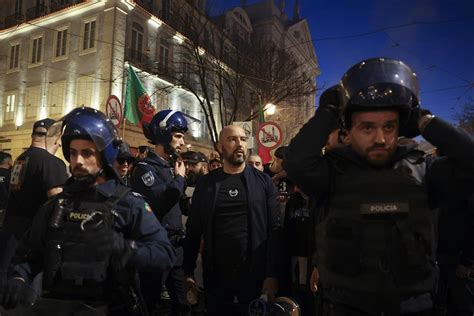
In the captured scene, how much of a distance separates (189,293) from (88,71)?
67.1 feet

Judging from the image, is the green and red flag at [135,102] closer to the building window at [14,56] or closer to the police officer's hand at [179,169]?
the police officer's hand at [179,169]

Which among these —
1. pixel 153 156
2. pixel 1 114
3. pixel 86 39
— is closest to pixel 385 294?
pixel 153 156

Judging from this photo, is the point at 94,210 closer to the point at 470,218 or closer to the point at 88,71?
the point at 470,218

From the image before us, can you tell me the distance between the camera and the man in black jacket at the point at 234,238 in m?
3.17

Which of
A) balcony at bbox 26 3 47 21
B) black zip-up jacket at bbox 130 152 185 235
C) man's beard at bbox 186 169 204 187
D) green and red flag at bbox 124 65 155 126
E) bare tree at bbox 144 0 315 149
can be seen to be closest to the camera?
black zip-up jacket at bbox 130 152 185 235

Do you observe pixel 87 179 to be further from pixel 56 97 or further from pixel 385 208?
pixel 56 97

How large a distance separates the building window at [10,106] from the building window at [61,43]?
4.21 metres

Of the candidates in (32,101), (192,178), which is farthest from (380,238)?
Result: (32,101)

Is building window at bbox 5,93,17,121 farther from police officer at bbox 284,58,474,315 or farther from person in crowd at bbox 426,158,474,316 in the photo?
person in crowd at bbox 426,158,474,316

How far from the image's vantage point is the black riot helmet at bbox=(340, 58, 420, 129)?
1.94 meters

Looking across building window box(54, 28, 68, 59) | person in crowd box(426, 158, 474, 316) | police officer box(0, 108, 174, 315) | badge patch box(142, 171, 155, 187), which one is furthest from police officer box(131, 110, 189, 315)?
building window box(54, 28, 68, 59)

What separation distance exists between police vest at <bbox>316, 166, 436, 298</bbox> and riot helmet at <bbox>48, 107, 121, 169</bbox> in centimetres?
147

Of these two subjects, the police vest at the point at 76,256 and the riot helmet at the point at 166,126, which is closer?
the police vest at the point at 76,256

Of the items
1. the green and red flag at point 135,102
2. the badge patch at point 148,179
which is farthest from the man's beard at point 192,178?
the green and red flag at point 135,102
